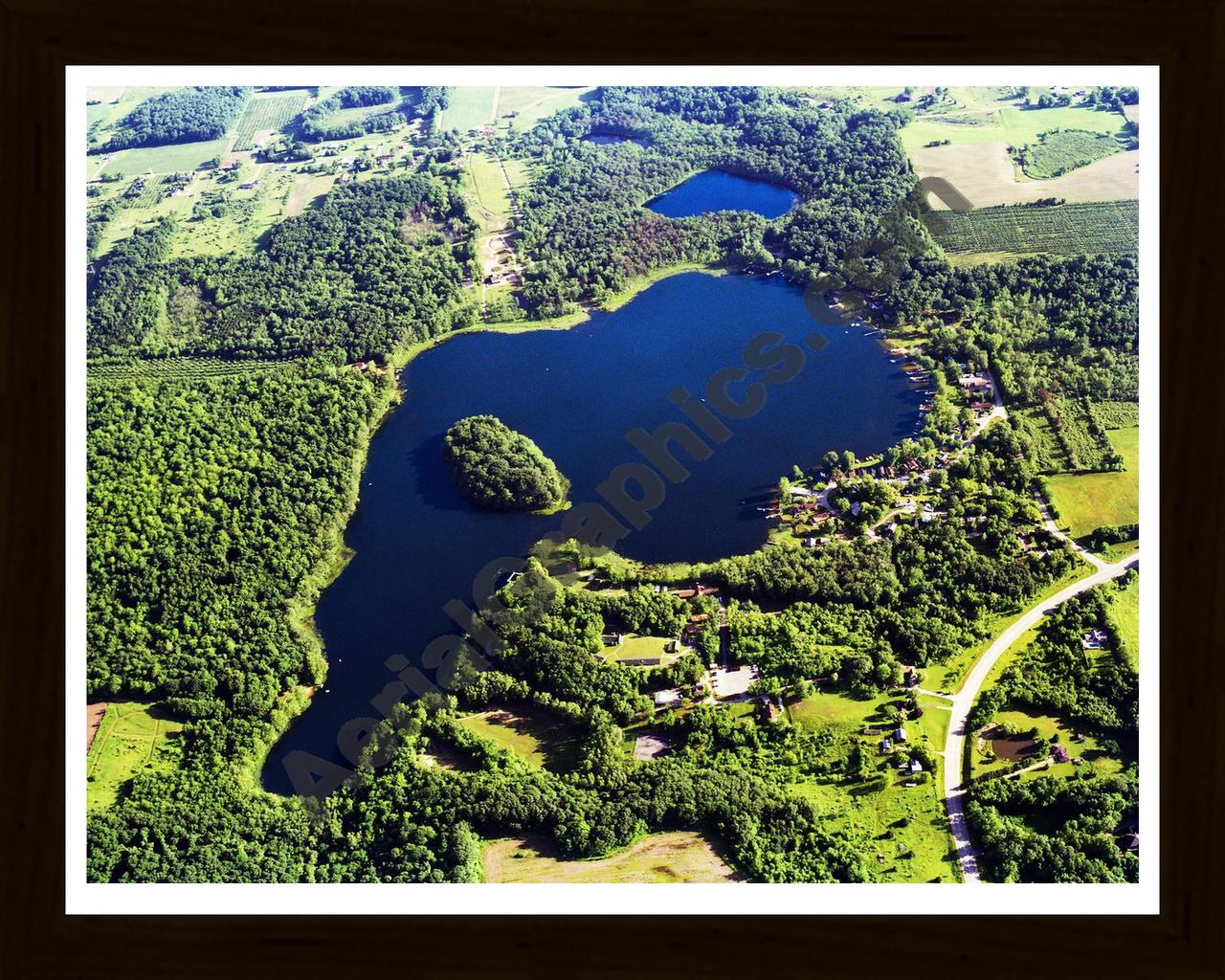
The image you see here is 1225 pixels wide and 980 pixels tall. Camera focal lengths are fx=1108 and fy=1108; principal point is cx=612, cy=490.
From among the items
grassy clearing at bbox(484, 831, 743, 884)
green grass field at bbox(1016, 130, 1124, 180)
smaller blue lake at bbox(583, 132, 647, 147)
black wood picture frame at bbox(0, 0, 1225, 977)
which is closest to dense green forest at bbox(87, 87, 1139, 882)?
grassy clearing at bbox(484, 831, 743, 884)

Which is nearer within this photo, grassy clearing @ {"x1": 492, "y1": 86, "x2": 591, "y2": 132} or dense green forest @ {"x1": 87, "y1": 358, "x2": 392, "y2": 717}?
dense green forest @ {"x1": 87, "y1": 358, "x2": 392, "y2": 717}

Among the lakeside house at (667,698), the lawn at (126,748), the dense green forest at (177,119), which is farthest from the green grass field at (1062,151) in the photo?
the lawn at (126,748)

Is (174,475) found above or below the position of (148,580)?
above

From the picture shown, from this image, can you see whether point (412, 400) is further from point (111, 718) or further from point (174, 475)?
point (111, 718)

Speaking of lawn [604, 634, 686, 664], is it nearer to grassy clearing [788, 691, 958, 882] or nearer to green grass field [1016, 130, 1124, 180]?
grassy clearing [788, 691, 958, 882]

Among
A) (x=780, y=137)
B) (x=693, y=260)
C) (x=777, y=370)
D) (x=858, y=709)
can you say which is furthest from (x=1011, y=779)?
(x=780, y=137)
